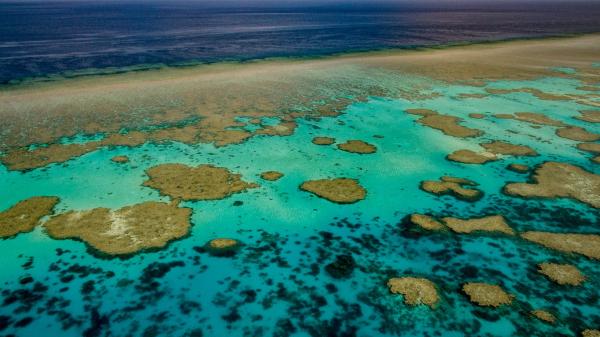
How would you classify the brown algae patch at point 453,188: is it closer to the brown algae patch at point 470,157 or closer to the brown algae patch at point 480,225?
the brown algae patch at point 480,225

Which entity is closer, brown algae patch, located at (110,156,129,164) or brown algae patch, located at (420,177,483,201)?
brown algae patch, located at (420,177,483,201)

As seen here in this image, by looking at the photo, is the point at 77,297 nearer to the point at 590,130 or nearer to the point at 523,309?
the point at 523,309

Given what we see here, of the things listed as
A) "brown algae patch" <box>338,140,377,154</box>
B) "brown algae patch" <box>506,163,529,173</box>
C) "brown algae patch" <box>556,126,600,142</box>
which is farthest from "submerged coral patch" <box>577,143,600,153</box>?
"brown algae patch" <box>338,140,377,154</box>

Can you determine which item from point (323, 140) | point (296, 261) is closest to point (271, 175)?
point (323, 140)

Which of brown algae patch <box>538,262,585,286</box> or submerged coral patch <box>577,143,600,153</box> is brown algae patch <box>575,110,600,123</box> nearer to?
submerged coral patch <box>577,143,600,153</box>

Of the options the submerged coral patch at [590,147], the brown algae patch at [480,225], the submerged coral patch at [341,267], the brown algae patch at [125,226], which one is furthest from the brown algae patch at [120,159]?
the submerged coral patch at [590,147]

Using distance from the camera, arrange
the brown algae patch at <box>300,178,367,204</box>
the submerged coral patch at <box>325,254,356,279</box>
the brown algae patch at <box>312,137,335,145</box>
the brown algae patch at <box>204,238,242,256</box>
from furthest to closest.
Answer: the brown algae patch at <box>312,137,335,145</box> < the brown algae patch at <box>300,178,367,204</box> < the brown algae patch at <box>204,238,242,256</box> < the submerged coral patch at <box>325,254,356,279</box>

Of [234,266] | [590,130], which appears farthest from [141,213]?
[590,130]

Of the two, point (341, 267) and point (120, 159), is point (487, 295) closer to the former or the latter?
point (341, 267)
